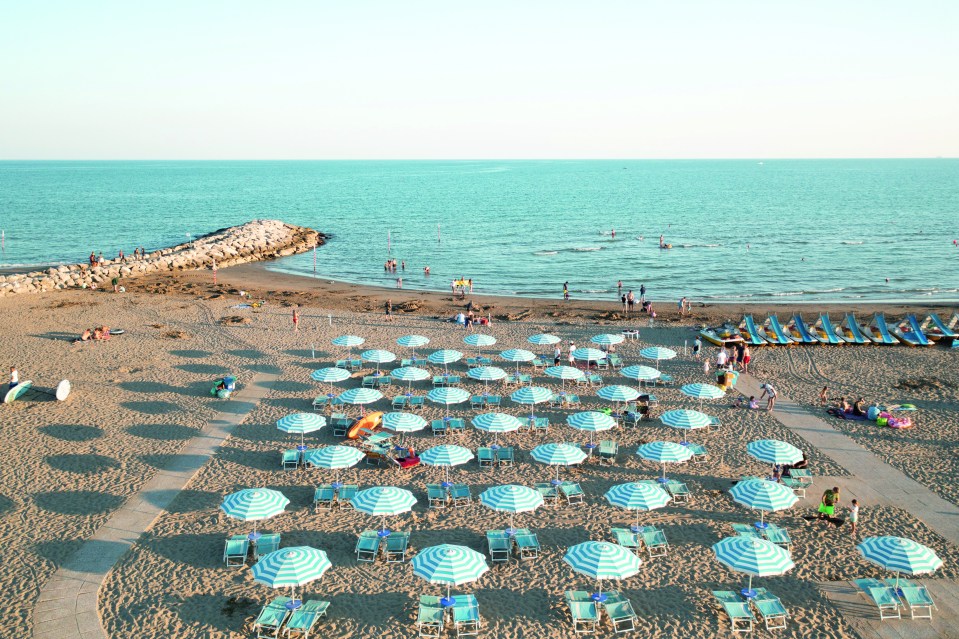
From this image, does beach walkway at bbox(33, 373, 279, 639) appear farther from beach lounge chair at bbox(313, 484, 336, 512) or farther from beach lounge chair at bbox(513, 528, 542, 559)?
beach lounge chair at bbox(513, 528, 542, 559)

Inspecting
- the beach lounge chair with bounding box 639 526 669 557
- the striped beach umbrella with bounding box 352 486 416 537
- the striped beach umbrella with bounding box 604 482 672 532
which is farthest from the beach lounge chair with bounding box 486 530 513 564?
the beach lounge chair with bounding box 639 526 669 557

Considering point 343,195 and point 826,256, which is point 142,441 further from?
point 343,195

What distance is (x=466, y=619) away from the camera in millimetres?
12344

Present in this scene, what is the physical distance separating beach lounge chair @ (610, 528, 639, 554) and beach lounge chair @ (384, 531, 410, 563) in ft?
15.0

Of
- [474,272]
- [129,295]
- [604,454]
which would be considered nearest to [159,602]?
[604,454]

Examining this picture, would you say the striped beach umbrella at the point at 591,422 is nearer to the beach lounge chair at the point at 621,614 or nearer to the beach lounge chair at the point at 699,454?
the beach lounge chair at the point at 699,454

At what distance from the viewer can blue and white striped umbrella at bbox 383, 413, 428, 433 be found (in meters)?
19.3

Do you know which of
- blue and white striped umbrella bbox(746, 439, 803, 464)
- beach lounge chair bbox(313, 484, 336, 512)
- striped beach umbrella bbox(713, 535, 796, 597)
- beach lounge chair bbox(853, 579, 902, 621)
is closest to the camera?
beach lounge chair bbox(853, 579, 902, 621)

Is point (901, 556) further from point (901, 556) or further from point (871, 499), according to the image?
point (871, 499)

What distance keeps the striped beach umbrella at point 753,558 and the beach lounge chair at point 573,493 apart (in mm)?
4314

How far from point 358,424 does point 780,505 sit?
38.3 ft

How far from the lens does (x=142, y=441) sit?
20.4 meters

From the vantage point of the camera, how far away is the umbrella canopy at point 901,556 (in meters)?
12.8

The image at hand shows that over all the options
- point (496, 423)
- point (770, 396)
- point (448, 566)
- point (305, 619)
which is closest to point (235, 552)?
point (305, 619)
